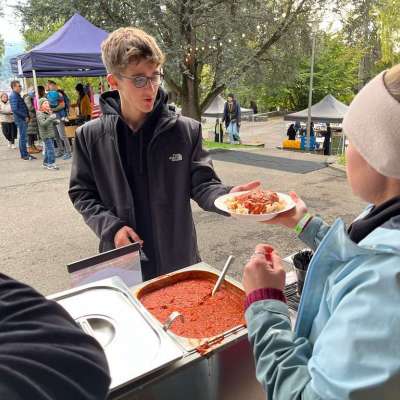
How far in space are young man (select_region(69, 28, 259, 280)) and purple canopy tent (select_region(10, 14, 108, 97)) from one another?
7706 millimetres

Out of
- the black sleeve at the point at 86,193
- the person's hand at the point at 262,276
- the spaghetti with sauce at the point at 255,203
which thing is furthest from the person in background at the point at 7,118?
the person's hand at the point at 262,276

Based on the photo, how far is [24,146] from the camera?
1052 cm

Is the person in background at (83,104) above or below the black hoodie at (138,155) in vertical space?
above

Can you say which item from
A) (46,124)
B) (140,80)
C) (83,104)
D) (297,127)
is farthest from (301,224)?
(297,127)

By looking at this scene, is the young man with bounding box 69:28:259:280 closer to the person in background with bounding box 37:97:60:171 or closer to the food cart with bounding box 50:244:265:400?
the food cart with bounding box 50:244:265:400

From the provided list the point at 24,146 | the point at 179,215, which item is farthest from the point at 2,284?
the point at 24,146

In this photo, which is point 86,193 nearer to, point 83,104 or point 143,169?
point 143,169

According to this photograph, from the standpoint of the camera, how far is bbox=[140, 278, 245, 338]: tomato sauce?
1387 mm

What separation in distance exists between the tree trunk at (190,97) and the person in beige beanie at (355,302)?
11.9 metres

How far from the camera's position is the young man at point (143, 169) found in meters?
2.02

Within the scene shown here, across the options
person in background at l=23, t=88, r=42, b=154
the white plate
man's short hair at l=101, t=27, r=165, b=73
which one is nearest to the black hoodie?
man's short hair at l=101, t=27, r=165, b=73

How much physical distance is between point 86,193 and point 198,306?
40.9 inches

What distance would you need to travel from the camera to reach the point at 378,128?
0.83m

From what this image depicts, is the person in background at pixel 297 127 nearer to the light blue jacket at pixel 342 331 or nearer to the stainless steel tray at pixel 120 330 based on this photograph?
the stainless steel tray at pixel 120 330
